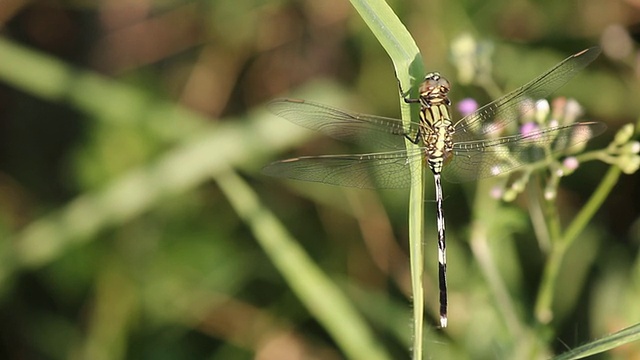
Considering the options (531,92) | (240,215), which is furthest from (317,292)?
(531,92)

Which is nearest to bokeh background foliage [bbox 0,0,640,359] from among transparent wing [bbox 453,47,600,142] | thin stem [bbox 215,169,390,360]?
thin stem [bbox 215,169,390,360]

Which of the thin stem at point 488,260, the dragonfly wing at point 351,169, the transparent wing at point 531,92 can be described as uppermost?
the transparent wing at point 531,92

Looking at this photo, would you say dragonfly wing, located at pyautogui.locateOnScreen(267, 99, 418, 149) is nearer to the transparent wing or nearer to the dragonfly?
the dragonfly

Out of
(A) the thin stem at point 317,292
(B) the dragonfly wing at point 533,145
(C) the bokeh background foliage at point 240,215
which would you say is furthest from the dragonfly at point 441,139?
(C) the bokeh background foliage at point 240,215

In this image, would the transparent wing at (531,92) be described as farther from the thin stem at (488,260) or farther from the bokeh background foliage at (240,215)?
the bokeh background foliage at (240,215)

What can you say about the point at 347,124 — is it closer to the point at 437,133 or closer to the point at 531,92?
the point at 437,133

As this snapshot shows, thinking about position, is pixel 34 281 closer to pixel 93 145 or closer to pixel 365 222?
pixel 93 145
